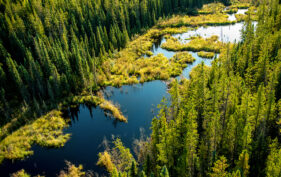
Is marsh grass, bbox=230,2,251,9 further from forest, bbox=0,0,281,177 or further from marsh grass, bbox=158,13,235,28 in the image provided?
forest, bbox=0,0,281,177

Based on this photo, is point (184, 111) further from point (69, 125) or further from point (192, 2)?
point (192, 2)

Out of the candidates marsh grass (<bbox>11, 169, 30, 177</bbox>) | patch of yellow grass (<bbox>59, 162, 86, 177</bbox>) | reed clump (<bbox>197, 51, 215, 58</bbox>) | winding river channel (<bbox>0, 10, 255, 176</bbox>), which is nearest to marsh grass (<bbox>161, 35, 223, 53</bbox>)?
reed clump (<bbox>197, 51, 215, 58</bbox>)

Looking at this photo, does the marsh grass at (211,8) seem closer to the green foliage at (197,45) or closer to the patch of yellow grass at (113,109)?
the green foliage at (197,45)

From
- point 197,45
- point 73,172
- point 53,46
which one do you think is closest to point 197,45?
point 197,45

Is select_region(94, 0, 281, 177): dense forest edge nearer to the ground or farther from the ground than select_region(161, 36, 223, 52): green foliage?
nearer to the ground

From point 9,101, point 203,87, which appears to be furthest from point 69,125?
point 203,87

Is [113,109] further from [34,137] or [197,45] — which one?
[197,45]

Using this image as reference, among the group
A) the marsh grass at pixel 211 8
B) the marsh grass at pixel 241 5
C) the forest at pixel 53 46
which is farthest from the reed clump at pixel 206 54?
the marsh grass at pixel 241 5
